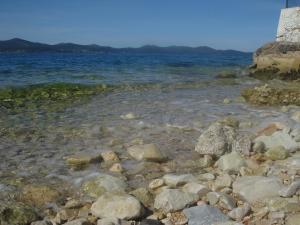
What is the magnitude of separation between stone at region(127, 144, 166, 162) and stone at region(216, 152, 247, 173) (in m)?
0.86

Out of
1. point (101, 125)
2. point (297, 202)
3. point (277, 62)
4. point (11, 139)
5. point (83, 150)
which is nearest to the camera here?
point (297, 202)

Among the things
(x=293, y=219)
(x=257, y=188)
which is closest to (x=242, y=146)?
(x=257, y=188)

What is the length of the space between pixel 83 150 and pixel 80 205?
2.13 m

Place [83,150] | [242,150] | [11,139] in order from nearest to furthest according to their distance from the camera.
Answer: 1. [242,150]
2. [83,150]
3. [11,139]

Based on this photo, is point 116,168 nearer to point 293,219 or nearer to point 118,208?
point 118,208

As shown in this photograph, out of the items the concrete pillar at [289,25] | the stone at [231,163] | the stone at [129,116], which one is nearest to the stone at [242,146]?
the stone at [231,163]

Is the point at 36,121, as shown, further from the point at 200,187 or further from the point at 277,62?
the point at 277,62

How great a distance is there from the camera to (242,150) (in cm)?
570

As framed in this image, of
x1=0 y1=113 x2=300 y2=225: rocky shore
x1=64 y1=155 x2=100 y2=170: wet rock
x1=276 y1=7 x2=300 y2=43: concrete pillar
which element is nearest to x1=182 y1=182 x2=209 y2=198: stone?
x1=0 y1=113 x2=300 y2=225: rocky shore

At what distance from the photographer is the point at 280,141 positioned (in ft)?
19.1

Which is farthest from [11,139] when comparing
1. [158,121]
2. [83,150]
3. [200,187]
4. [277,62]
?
[277,62]

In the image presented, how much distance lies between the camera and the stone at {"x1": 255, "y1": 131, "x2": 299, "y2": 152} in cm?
562

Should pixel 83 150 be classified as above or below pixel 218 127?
below

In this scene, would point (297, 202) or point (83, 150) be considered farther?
point (83, 150)
